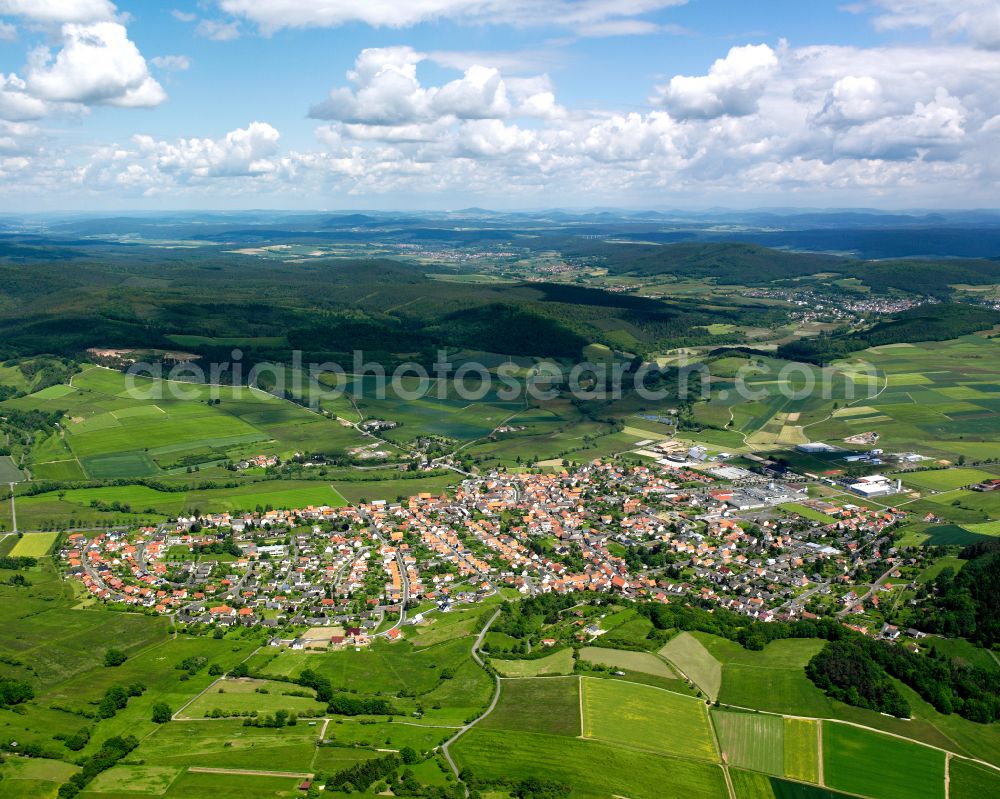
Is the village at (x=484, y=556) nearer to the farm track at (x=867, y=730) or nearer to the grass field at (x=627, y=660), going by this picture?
the grass field at (x=627, y=660)

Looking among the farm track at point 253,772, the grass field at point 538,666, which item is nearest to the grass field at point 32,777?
the farm track at point 253,772

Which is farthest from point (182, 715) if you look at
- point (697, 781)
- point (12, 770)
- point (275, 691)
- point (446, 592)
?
point (697, 781)

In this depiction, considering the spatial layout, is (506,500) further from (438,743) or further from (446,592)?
(438,743)

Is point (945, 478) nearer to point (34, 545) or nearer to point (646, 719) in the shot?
point (646, 719)

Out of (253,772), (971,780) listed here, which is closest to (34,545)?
(253,772)

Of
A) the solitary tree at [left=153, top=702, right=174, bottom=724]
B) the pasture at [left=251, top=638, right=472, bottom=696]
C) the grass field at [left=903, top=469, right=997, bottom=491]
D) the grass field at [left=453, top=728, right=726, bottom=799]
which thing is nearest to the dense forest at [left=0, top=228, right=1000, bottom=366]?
the grass field at [left=903, top=469, right=997, bottom=491]

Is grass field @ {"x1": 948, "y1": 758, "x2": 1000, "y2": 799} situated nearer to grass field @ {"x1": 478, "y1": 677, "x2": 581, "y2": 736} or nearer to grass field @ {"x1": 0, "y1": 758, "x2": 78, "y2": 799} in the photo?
grass field @ {"x1": 478, "y1": 677, "x2": 581, "y2": 736}
